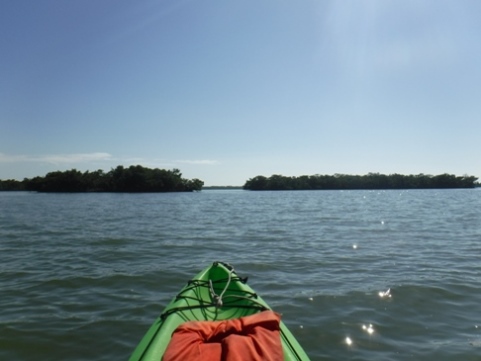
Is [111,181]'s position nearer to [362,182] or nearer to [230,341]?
[362,182]

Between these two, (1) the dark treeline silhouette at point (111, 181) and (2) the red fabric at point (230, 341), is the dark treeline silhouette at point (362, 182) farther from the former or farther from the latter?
(2) the red fabric at point (230, 341)

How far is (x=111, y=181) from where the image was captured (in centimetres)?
10950

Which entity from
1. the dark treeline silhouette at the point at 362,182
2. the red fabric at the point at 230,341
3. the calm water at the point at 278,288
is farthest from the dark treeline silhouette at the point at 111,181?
the red fabric at the point at 230,341

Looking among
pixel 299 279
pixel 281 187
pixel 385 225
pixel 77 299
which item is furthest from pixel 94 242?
pixel 281 187

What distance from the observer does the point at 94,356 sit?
5.51 meters

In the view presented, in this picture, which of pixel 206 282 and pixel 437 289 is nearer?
pixel 206 282

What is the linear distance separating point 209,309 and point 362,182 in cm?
12595

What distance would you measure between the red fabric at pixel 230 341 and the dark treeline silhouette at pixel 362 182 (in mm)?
123914

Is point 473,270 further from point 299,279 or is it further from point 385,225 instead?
point 385,225

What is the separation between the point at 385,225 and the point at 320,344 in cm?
1677

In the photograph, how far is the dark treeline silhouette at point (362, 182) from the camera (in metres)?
119

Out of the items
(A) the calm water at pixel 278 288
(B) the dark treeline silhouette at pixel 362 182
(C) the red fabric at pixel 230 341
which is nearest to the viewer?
(C) the red fabric at pixel 230 341

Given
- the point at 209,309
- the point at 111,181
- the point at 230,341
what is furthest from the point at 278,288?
the point at 111,181

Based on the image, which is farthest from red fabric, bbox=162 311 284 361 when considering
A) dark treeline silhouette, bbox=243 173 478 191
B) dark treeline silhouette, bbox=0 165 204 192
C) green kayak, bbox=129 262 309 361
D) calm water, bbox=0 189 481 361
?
dark treeline silhouette, bbox=243 173 478 191
